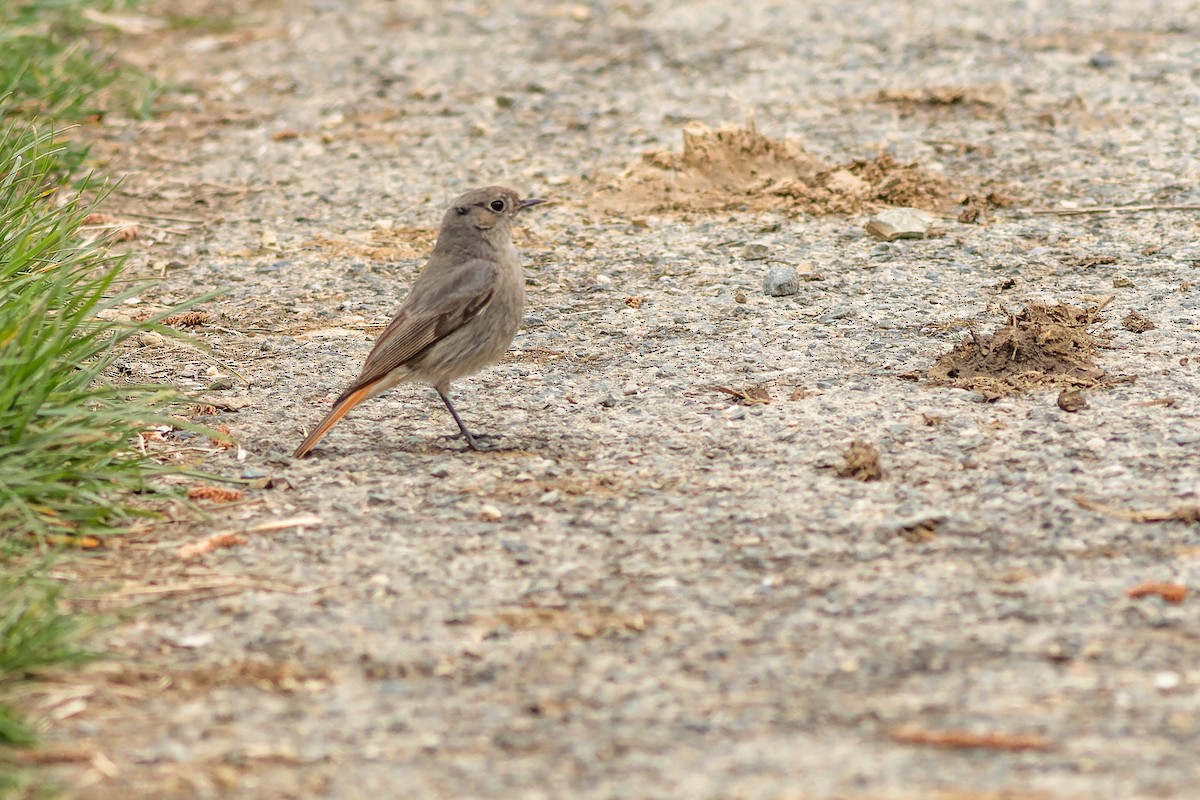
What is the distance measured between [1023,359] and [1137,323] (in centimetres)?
63

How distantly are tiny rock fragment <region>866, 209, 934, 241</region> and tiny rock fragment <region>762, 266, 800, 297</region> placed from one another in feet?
2.20

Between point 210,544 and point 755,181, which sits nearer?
point 210,544

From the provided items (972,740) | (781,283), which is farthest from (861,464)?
(781,283)

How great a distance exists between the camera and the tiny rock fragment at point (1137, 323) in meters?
5.62

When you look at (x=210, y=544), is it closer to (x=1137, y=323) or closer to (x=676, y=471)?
(x=676, y=471)

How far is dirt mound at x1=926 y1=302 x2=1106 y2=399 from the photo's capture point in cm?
521

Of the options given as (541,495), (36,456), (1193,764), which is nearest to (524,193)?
(541,495)

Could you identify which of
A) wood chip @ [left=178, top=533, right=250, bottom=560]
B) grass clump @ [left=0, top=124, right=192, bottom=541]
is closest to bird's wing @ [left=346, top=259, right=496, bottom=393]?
grass clump @ [left=0, top=124, right=192, bottom=541]

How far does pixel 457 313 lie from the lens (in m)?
5.41

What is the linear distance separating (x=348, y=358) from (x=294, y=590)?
210cm

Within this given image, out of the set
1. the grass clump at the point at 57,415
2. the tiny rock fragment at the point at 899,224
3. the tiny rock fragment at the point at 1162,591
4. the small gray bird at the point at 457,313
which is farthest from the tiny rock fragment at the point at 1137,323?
the grass clump at the point at 57,415

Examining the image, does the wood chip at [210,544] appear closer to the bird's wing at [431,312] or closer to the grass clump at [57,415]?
the grass clump at [57,415]

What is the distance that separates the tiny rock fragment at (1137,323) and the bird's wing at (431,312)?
260cm

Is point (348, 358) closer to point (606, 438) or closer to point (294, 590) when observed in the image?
point (606, 438)
